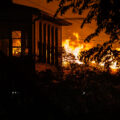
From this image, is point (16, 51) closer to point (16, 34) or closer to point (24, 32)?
point (16, 34)

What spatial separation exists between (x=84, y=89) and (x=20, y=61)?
3.88 meters

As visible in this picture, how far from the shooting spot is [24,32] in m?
9.84

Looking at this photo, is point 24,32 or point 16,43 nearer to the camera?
point 24,32

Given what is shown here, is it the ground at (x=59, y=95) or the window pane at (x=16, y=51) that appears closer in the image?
the ground at (x=59, y=95)

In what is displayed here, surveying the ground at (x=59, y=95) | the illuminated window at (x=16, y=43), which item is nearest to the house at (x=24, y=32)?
the illuminated window at (x=16, y=43)

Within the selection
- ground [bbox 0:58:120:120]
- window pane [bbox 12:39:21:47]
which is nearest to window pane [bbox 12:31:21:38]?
window pane [bbox 12:39:21:47]

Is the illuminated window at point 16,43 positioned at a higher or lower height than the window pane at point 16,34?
lower

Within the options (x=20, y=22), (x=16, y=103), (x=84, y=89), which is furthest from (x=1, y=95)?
(x=20, y=22)

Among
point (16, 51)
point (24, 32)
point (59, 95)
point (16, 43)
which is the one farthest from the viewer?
point (16, 43)

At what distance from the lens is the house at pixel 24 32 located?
31.4 ft

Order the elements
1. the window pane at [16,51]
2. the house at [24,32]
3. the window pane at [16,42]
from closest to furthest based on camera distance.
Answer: the house at [24,32]
the window pane at [16,51]
the window pane at [16,42]

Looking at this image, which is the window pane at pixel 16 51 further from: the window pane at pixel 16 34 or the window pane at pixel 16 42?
the window pane at pixel 16 34

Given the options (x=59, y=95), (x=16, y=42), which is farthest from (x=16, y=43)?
(x=59, y=95)

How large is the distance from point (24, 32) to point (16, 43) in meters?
0.65
